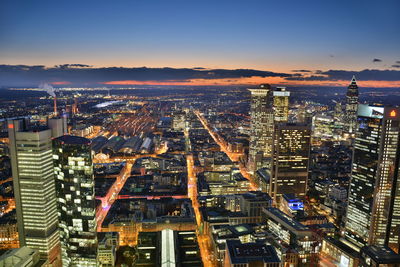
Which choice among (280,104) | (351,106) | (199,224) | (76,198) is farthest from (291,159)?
(351,106)

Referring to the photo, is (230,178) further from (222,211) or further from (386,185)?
(386,185)

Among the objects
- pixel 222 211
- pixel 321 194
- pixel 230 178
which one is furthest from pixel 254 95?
pixel 222 211

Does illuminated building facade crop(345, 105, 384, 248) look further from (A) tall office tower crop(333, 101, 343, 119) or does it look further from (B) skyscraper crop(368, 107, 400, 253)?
(A) tall office tower crop(333, 101, 343, 119)

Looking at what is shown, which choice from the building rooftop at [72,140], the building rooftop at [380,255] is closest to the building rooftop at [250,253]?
the building rooftop at [380,255]

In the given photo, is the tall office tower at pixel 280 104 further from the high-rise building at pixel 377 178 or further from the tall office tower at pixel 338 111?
the high-rise building at pixel 377 178

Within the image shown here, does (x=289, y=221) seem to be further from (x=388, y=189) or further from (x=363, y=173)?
(x=388, y=189)

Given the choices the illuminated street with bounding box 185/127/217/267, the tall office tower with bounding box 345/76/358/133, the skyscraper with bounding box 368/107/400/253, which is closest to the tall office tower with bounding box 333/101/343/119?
the tall office tower with bounding box 345/76/358/133

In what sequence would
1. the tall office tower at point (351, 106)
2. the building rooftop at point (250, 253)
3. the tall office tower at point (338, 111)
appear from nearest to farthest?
the building rooftop at point (250, 253), the tall office tower at point (351, 106), the tall office tower at point (338, 111)
